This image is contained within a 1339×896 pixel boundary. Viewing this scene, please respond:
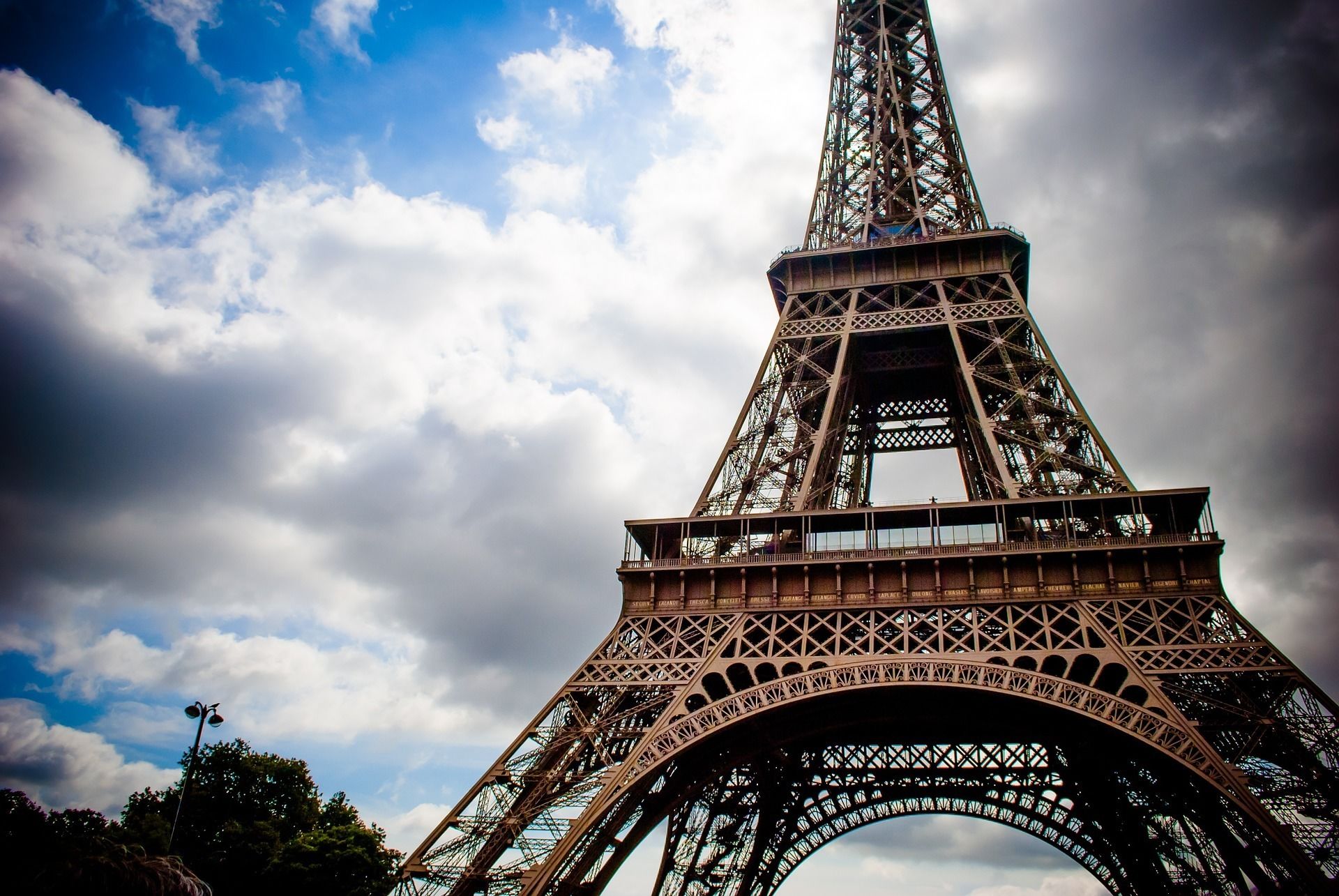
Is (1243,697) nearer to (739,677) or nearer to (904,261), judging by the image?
(739,677)

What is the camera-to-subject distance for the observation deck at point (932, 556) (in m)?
22.6

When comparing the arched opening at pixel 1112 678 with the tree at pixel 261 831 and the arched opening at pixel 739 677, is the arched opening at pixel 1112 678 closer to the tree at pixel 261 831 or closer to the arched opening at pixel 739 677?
the arched opening at pixel 739 677

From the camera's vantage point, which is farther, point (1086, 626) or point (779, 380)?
point (779, 380)

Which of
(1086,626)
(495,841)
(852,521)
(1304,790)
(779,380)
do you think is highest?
(779,380)

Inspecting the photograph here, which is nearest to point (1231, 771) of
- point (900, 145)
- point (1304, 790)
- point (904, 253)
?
point (1304, 790)

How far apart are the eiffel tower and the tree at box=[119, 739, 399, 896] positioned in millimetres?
11671

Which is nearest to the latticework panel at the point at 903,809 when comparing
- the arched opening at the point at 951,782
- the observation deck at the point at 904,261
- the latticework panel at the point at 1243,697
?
the arched opening at the point at 951,782

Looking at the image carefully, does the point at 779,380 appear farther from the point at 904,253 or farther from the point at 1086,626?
the point at 1086,626

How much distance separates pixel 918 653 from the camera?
875 inches

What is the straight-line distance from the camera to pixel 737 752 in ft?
83.6

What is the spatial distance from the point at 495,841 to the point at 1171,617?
16884 millimetres

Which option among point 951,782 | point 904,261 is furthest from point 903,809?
point 904,261

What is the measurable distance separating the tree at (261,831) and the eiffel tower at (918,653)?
38.3 ft

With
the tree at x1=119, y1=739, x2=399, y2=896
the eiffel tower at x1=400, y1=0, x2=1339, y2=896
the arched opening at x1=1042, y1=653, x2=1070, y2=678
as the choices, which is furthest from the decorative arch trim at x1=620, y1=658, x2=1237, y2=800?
the tree at x1=119, y1=739, x2=399, y2=896
